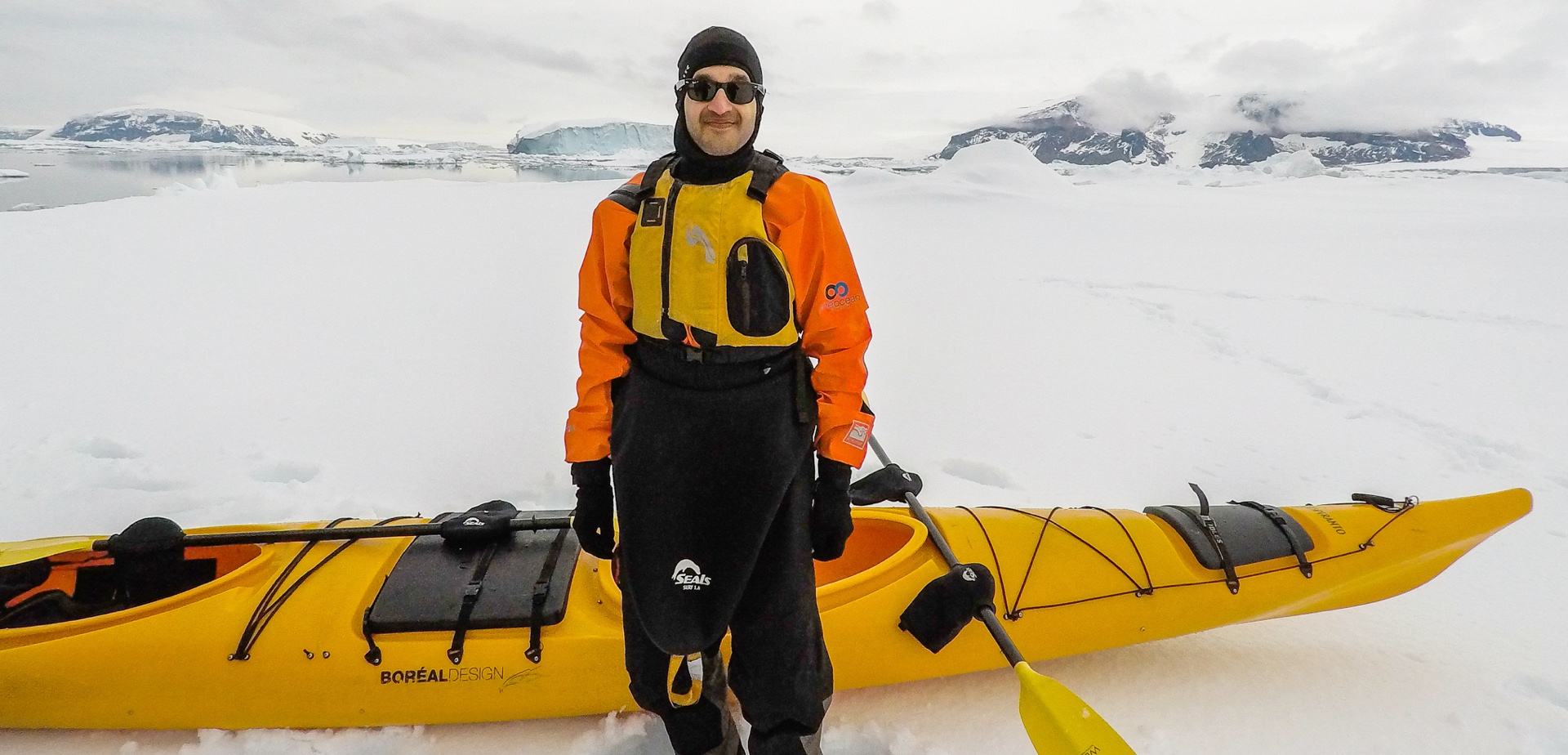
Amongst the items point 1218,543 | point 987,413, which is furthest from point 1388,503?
point 987,413

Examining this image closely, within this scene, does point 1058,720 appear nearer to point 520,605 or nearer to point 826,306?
point 826,306

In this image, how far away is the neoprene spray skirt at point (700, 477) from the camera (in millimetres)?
1259

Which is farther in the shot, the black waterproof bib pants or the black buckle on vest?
the black buckle on vest

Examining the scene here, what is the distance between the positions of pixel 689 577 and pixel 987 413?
3.13 meters

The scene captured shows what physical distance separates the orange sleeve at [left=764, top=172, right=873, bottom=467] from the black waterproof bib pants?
0.19 ft

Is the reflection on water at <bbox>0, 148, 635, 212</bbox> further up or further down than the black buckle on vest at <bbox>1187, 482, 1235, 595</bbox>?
further up

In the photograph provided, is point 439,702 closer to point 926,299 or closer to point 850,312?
point 850,312

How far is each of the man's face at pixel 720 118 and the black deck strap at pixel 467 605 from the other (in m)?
1.41

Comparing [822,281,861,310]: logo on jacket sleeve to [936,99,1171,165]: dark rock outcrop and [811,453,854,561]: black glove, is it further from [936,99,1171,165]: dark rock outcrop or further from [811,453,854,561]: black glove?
[936,99,1171,165]: dark rock outcrop

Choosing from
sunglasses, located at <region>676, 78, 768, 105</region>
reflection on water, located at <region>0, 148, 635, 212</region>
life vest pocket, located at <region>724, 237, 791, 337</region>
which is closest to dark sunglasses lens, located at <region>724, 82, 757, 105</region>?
sunglasses, located at <region>676, 78, 768, 105</region>

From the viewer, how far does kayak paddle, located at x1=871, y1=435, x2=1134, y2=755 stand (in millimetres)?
1384

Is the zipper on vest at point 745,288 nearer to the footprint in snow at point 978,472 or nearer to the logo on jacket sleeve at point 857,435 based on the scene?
the logo on jacket sleeve at point 857,435

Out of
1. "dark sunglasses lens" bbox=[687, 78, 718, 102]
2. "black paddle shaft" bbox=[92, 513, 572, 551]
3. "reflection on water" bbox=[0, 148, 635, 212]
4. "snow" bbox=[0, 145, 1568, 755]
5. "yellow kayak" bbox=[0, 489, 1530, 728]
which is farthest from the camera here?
"reflection on water" bbox=[0, 148, 635, 212]

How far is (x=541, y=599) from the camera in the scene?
192cm
